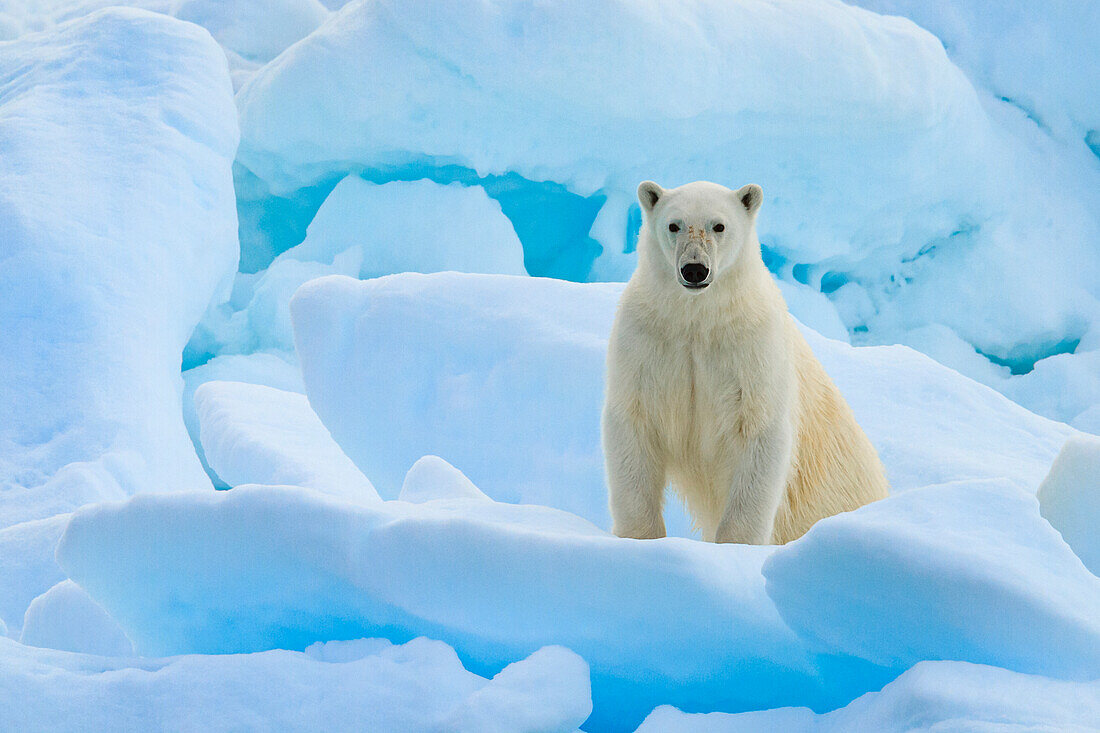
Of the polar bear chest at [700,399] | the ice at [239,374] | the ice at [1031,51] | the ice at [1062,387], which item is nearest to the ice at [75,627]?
the polar bear chest at [700,399]

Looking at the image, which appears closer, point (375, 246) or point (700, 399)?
point (700, 399)

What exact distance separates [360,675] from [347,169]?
6.53 m

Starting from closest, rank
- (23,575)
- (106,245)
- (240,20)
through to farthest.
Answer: (23,575) → (106,245) → (240,20)

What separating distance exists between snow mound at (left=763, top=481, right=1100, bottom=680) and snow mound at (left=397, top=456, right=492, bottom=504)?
1.19 metres

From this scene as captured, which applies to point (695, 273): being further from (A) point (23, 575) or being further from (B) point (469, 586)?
(A) point (23, 575)

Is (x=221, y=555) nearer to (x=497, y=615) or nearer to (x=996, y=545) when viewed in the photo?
(x=497, y=615)

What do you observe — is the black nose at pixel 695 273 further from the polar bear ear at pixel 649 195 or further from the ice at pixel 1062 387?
the ice at pixel 1062 387

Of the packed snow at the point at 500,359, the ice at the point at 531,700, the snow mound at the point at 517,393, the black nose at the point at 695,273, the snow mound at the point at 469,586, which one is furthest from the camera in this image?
the snow mound at the point at 517,393

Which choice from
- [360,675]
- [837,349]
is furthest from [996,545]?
[837,349]

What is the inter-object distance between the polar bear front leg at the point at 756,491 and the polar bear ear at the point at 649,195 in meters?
0.59

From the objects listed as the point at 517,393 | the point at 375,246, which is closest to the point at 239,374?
the point at 375,246

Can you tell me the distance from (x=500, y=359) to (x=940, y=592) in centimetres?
240

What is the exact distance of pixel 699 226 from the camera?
2016 millimetres

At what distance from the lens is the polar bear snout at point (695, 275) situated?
192 cm
